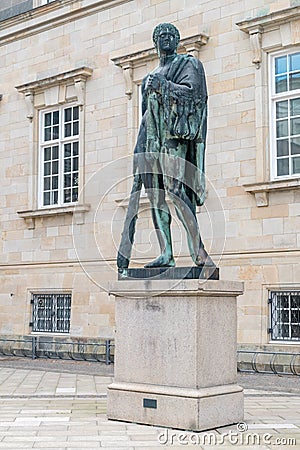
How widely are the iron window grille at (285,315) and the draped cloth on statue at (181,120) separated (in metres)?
6.95

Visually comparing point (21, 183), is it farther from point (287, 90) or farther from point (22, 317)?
point (287, 90)

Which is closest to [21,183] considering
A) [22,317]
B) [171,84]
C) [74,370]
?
[22,317]

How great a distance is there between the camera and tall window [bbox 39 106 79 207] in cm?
2073

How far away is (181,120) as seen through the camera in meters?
9.31

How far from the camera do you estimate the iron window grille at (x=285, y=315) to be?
1588cm

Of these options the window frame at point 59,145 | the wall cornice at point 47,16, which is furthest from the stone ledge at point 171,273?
the wall cornice at point 47,16

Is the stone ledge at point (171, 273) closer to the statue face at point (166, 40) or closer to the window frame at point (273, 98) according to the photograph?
the statue face at point (166, 40)

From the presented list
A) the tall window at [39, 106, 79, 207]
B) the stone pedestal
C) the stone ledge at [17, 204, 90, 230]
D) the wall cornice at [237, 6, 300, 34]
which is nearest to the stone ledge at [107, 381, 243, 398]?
the stone pedestal

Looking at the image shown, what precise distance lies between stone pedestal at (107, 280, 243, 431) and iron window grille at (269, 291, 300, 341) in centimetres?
681

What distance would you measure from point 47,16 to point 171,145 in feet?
43.3

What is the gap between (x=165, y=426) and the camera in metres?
8.78

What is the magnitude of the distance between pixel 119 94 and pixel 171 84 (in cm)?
1039

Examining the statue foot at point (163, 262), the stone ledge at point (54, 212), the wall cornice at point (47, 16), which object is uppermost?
the wall cornice at point (47, 16)

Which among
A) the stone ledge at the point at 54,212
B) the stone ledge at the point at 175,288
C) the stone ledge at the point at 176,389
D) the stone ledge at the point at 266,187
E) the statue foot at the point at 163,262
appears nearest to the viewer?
the stone ledge at the point at 176,389
